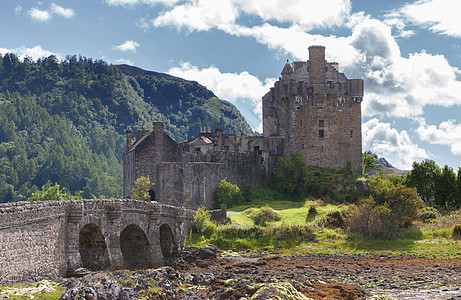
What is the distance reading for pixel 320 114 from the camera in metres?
70.9

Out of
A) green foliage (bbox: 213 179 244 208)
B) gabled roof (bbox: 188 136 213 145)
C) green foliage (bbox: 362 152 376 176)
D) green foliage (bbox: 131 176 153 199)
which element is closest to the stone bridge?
green foliage (bbox: 131 176 153 199)

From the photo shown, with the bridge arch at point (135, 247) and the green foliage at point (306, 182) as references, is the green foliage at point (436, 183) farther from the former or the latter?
the bridge arch at point (135, 247)

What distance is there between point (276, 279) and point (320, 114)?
4107 cm

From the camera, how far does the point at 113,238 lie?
106ft

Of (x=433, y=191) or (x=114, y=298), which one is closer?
(x=114, y=298)

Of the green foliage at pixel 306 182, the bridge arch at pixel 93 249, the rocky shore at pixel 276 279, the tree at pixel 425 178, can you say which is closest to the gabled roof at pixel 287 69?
the green foliage at pixel 306 182

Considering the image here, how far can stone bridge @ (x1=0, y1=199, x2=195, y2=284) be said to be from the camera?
23608 mm

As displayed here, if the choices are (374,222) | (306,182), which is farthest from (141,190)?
(306,182)

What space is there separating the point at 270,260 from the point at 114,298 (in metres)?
18.1

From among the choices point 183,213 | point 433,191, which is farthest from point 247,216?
point 433,191

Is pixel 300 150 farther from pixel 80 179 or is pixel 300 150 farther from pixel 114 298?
pixel 80 179

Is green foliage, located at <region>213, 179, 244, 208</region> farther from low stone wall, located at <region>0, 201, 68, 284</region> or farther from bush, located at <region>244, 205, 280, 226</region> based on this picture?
low stone wall, located at <region>0, 201, 68, 284</region>

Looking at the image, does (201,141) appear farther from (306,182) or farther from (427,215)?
(427,215)

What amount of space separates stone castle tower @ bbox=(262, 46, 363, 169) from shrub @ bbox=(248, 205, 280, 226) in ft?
61.7
